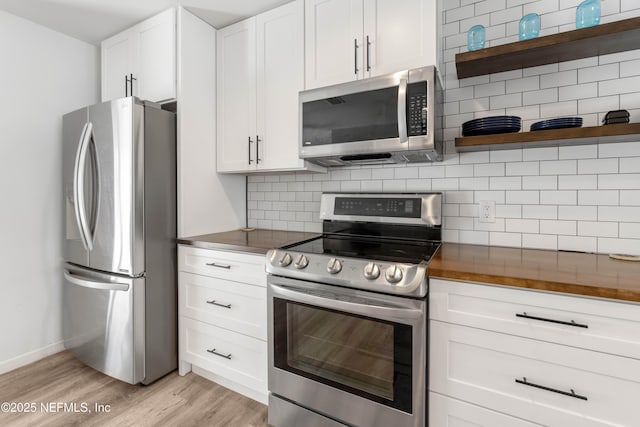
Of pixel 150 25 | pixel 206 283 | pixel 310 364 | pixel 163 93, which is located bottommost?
pixel 310 364

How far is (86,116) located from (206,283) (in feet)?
4.45

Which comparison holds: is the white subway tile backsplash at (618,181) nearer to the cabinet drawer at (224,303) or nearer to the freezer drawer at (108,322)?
the cabinet drawer at (224,303)

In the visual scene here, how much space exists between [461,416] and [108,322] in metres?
2.05

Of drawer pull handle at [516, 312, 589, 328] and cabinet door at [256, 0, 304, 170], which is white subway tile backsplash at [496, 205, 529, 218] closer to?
drawer pull handle at [516, 312, 589, 328]

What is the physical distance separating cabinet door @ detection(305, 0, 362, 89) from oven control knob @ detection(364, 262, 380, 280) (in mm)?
1085

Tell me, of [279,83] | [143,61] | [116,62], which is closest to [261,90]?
[279,83]

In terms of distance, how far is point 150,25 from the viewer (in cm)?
219

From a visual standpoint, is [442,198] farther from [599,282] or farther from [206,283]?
[206,283]

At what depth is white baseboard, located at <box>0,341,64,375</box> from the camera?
2.15 m

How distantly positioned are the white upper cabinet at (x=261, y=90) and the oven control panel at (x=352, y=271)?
0.69 meters

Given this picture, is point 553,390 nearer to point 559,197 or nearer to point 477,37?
point 559,197

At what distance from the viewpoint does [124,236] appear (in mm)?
1892

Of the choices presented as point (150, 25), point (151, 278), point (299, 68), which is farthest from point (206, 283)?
point (150, 25)

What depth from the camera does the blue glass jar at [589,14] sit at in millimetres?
1348
